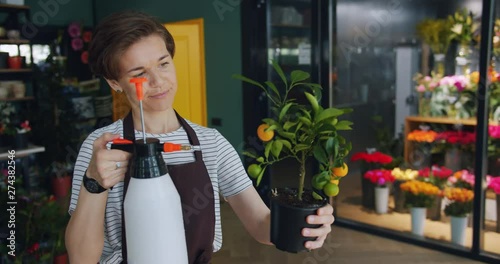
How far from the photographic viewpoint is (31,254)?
7.20 feet

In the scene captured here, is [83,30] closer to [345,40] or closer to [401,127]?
[345,40]

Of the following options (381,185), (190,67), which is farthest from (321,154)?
(190,67)

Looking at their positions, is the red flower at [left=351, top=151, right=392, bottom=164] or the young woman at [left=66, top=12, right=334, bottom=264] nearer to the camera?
the young woman at [left=66, top=12, right=334, bottom=264]

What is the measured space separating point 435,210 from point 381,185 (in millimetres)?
524

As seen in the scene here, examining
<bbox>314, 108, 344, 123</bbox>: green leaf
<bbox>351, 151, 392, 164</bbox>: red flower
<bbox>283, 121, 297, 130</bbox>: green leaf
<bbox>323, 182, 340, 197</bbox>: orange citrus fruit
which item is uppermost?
<bbox>314, 108, 344, 123</bbox>: green leaf

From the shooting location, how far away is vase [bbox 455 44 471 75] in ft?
11.2

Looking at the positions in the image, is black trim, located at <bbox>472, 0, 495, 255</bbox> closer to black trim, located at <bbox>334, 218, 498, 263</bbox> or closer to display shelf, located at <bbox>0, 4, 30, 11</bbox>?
black trim, located at <bbox>334, 218, 498, 263</bbox>

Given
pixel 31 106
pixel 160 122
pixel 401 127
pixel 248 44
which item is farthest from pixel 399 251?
pixel 31 106

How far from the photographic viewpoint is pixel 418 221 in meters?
3.69

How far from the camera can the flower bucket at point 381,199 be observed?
4066mm

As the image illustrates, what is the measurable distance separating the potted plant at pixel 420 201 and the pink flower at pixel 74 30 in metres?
4.54

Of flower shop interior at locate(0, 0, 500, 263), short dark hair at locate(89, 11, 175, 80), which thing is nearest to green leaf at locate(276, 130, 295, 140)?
short dark hair at locate(89, 11, 175, 80)

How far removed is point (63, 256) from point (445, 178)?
9.58 ft

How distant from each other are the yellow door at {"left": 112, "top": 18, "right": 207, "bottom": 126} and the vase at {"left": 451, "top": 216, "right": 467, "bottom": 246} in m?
2.63
